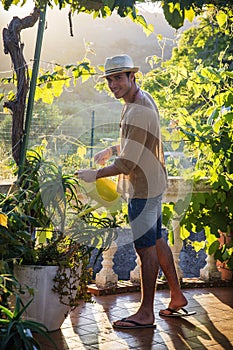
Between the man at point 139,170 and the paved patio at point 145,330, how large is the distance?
134 millimetres

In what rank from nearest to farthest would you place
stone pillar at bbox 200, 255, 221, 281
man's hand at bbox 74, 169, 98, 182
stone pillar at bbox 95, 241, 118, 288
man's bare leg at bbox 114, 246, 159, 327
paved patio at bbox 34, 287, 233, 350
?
paved patio at bbox 34, 287, 233, 350, man's hand at bbox 74, 169, 98, 182, man's bare leg at bbox 114, 246, 159, 327, stone pillar at bbox 95, 241, 118, 288, stone pillar at bbox 200, 255, 221, 281

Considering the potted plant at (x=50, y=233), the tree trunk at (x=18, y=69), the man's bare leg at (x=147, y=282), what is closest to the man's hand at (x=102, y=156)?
the potted plant at (x=50, y=233)

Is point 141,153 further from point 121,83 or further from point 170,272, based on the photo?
point 170,272

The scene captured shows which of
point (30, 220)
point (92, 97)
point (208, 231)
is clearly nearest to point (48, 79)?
point (30, 220)

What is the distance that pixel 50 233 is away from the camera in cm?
354

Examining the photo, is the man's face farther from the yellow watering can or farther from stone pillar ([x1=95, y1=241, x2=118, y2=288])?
stone pillar ([x1=95, y1=241, x2=118, y2=288])

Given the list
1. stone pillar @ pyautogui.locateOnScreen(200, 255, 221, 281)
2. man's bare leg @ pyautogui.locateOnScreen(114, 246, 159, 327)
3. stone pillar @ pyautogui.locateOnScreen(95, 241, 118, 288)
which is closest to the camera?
man's bare leg @ pyautogui.locateOnScreen(114, 246, 159, 327)

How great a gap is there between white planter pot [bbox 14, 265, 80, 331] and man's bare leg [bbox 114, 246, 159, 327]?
408mm

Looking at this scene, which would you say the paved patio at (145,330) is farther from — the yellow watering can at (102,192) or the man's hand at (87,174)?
the man's hand at (87,174)

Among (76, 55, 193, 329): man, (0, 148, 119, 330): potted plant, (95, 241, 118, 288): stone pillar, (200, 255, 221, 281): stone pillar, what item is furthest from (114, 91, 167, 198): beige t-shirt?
(200, 255, 221, 281): stone pillar

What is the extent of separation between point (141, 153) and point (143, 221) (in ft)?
1.24

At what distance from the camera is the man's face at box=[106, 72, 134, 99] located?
360 centimetres

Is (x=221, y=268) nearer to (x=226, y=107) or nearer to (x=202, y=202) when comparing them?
(x=202, y=202)

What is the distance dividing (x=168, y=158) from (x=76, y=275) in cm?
160
